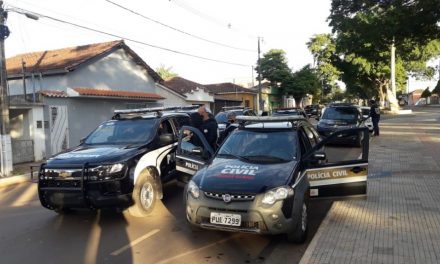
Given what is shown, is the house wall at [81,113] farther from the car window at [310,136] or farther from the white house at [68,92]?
the car window at [310,136]

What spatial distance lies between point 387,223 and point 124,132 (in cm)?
518

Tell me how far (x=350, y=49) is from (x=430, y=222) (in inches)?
543

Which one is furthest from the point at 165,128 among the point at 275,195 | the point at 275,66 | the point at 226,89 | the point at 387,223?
the point at 275,66

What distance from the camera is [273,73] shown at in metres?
56.5

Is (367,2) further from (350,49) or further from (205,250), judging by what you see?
(205,250)

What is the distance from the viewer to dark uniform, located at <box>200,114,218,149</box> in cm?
1153

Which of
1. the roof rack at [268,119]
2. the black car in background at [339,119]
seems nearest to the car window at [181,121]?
the roof rack at [268,119]

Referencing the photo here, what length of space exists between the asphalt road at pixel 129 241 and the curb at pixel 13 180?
4.60 metres

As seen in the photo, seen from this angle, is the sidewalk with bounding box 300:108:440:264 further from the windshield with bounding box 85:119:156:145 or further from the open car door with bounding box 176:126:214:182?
the windshield with bounding box 85:119:156:145

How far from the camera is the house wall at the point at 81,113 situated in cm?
2002

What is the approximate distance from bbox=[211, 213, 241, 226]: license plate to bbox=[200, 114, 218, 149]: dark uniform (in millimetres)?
5791

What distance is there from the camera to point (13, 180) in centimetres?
1291

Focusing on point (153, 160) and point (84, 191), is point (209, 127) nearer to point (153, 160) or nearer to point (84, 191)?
point (153, 160)

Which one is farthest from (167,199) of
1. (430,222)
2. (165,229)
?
(430,222)
